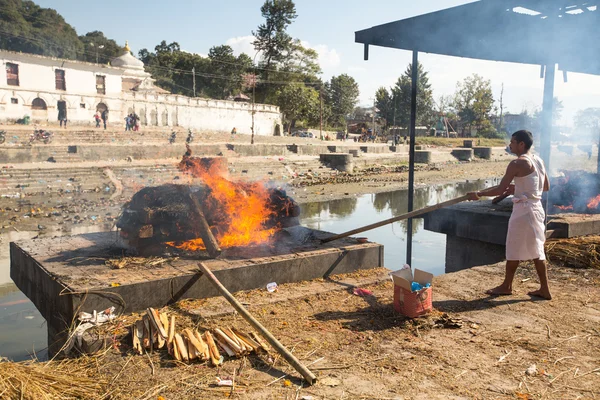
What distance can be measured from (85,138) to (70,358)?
1049 inches

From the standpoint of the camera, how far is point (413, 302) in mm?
4809

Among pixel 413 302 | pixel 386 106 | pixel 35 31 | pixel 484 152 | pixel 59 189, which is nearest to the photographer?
pixel 413 302

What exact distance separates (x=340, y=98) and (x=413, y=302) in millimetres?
66240

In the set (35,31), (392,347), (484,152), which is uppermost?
(35,31)

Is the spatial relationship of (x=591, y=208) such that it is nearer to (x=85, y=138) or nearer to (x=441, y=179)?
(x=441, y=179)

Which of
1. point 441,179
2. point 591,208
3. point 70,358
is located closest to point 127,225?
point 70,358

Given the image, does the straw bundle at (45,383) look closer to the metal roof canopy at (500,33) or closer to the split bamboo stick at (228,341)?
the split bamboo stick at (228,341)

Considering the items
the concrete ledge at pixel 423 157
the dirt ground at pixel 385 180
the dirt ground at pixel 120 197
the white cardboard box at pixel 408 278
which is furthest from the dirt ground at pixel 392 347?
the concrete ledge at pixel 423 157

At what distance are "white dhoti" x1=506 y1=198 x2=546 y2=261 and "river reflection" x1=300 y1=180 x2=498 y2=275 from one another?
4.36 m

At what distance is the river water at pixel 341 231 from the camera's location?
672 centimetres

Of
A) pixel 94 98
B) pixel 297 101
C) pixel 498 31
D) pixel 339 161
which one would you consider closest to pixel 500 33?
pixel 498 31

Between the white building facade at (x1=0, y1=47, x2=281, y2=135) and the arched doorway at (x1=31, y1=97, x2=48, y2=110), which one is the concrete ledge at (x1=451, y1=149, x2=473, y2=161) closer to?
the white building facade at (x1=0, y1=47, x2=281, y2=135)

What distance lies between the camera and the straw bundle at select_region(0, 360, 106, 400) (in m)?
3.06

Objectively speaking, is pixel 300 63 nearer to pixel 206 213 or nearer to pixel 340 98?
pixel 340 98
